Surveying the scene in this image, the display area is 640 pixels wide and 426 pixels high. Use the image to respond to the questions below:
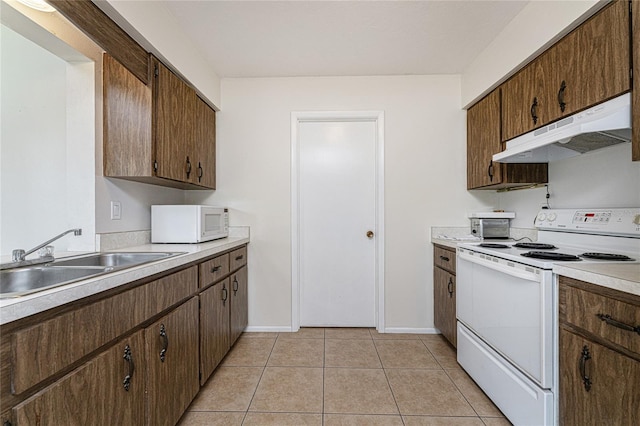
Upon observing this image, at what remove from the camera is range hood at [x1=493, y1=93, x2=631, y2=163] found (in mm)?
1301

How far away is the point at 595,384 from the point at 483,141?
1.88m

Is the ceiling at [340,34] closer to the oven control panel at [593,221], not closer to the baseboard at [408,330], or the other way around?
the oven control panel at [593,221]

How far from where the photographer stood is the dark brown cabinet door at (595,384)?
999 mm

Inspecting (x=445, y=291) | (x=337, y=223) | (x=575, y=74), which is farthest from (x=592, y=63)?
(x=337, y=223)

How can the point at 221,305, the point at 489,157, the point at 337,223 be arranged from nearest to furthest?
1. the point at 221,305
2. the point at 489,157
3. the point at 337,223

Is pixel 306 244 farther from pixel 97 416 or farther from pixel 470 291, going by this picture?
pixel 97 416

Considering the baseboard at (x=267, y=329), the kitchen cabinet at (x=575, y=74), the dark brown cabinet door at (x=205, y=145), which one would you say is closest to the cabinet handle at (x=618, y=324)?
the kitchen cabinet at (x=575, y=74)

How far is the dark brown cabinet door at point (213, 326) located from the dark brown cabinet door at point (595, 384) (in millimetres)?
1855

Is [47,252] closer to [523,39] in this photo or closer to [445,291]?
[445,291]

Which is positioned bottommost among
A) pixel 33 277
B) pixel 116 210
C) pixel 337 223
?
pixel 33 277

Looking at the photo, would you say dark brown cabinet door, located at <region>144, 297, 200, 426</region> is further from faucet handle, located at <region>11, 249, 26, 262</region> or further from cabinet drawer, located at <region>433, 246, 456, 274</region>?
cabinet drawer, located at <region>433, 246, 456, 274</region>

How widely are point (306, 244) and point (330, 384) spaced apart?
1.27 metres

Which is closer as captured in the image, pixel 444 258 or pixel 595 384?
pixel 595 384

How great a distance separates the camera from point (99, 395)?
99cm
